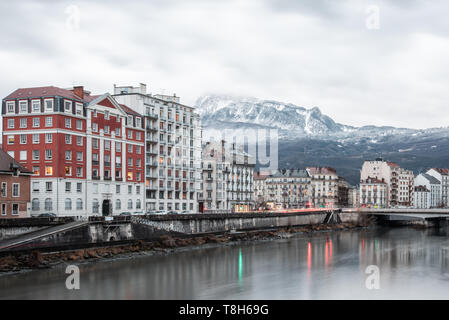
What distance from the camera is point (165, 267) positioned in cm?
6875

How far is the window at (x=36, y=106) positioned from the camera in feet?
293

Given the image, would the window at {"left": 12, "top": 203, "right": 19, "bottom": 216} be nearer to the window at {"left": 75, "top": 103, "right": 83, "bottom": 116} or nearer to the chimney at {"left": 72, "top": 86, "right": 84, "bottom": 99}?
the window at {"left": 75, "top": 103, "right": 83, "bottom": 116}

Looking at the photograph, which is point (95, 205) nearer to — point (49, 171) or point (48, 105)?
point (49, 171)

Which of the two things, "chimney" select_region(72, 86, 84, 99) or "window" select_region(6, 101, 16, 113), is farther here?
"chimney" select_region(72, 86, 84, 99)

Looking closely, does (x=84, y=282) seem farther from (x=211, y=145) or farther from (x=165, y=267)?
(x=211, y=145)

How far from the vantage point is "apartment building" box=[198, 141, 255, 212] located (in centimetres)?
14312

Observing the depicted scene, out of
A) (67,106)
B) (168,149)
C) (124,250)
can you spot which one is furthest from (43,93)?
(168,149)

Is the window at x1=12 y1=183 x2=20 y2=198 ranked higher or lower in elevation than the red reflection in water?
higher

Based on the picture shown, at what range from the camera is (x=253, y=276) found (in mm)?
65250

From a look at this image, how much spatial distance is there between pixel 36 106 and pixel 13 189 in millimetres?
17359

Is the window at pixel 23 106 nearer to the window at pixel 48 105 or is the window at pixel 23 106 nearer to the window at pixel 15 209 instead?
the window at pixel 48 105

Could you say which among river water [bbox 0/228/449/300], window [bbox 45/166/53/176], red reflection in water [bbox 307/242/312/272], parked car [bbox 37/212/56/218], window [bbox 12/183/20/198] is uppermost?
window [bbox 45/166/53/176]

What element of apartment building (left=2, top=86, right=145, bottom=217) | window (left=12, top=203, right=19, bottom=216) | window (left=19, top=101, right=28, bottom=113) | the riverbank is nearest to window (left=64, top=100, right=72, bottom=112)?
apartment building (left=2, top=86, right=145, bottom=217)
